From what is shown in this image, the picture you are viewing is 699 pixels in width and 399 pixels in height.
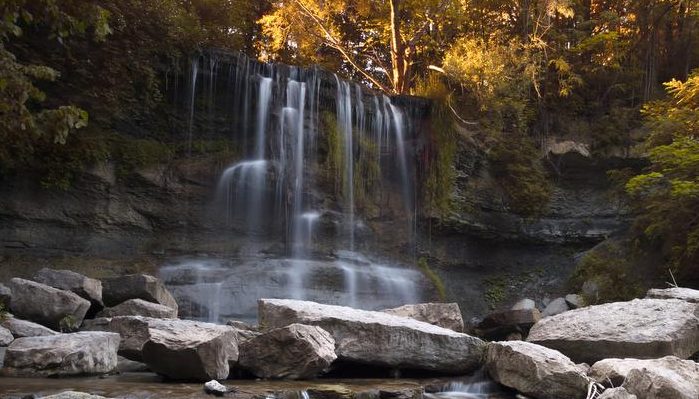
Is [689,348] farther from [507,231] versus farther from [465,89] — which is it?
[465,89]

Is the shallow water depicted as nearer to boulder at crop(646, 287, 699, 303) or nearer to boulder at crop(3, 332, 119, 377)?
boulder at crop(3, 332, 119, 377)

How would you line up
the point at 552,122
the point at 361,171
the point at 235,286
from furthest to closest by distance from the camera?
the point at 552,122
the point at 361,171
the point at 235,286

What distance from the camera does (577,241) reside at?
1792 centimetres

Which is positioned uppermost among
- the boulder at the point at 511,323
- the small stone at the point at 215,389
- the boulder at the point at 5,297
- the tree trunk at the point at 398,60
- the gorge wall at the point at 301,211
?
the tree trunk at the point at 398,60

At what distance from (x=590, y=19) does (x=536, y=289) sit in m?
9.21

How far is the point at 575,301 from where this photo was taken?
14914 millimetres

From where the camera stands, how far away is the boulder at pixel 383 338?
7.14m

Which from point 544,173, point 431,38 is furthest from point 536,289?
point 431,38

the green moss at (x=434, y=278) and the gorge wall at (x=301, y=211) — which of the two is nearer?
the gorge wall at (x=301, y=211)

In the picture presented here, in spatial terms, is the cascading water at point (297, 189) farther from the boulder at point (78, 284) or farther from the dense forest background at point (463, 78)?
the boulder at point (78, 284)

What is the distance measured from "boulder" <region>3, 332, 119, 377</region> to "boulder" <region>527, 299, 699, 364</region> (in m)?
5.67

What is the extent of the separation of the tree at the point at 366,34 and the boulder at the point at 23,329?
521 inches

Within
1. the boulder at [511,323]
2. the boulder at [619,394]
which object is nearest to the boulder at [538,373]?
the boulder at [619,394]

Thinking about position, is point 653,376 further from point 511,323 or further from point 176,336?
point 511,323
